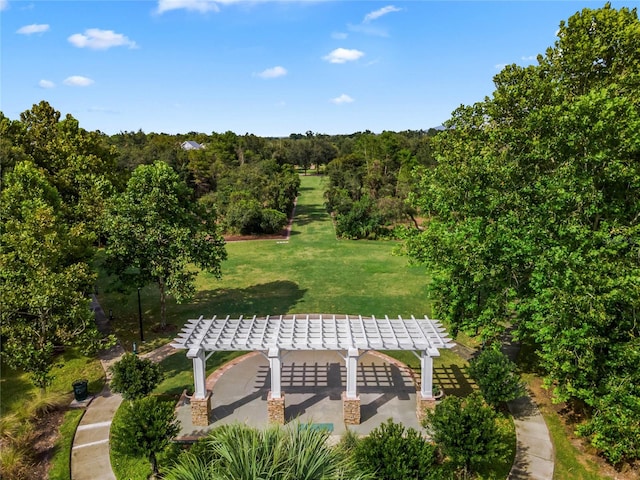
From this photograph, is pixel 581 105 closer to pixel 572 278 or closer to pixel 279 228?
pixel 572 278

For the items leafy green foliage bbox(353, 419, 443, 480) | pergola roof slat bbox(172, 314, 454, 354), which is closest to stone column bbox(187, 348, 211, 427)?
pergola roof slat bbox(172, 314, 454, 354)

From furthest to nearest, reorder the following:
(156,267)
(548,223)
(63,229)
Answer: (156,267) → (63,229) → (548,223)

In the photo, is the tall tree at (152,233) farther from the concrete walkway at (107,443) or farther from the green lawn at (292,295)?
the concrete walkway at (107,443)

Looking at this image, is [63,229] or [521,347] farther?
[521,347]

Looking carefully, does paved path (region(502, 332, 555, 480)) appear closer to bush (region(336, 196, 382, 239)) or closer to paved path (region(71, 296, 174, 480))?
paved path (region(71, 296, 174, 480))

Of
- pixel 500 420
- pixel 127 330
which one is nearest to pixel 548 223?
pixel 500 420

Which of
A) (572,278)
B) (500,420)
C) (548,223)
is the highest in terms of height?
(548,223)
